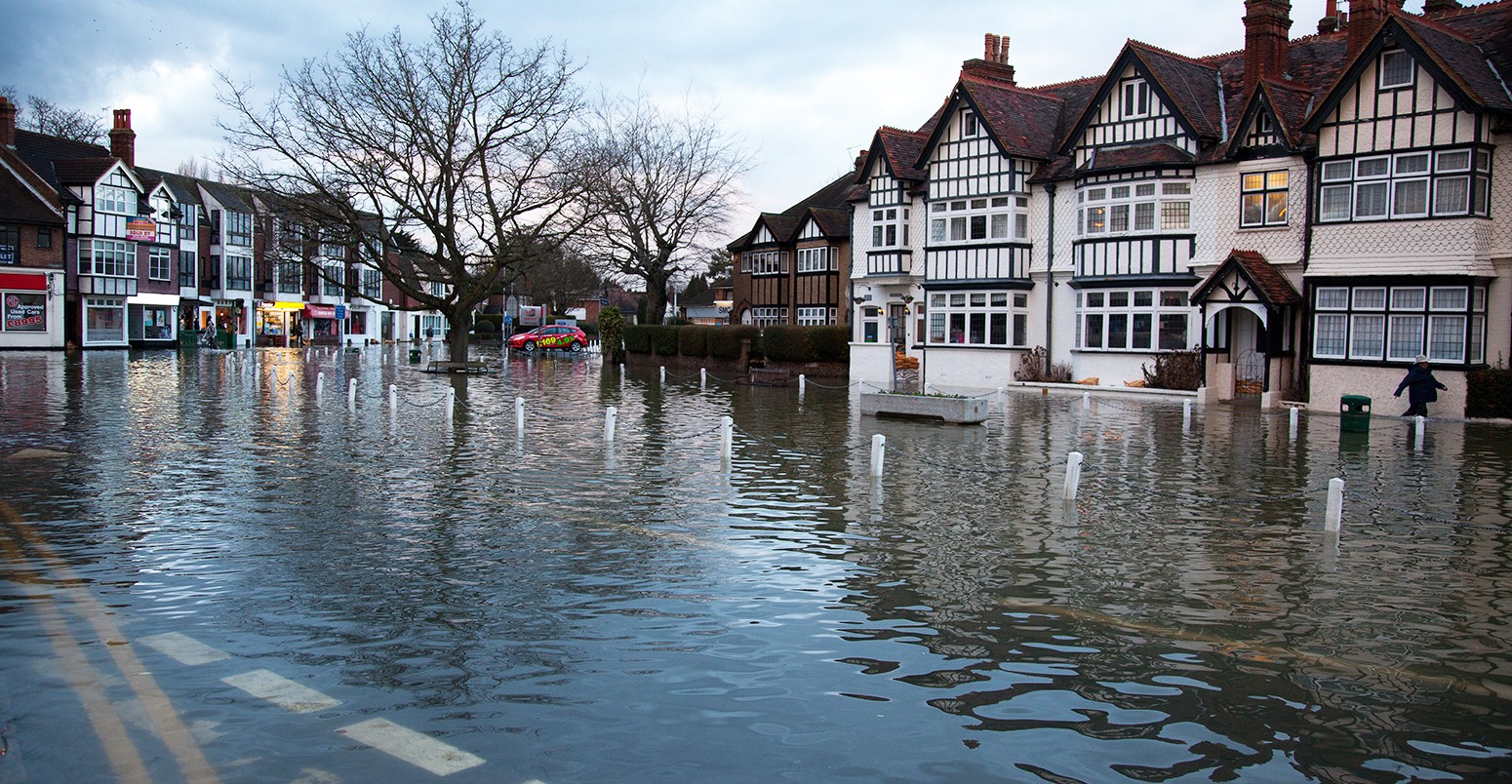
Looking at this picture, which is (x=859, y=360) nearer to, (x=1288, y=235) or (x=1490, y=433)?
(x=1288, y=235)

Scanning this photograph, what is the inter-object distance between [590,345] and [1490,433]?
210 feet

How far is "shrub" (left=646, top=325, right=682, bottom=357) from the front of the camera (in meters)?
49.5

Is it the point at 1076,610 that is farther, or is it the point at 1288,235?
the point at 1288,235

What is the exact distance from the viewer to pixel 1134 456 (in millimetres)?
18438

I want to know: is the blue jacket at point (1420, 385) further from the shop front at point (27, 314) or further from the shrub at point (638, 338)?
the shop front at point (27, 314)

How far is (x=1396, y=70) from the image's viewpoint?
26.4 meters

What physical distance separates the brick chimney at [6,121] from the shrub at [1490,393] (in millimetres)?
61197

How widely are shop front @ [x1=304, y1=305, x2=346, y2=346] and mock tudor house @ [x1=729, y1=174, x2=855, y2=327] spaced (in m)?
34.7

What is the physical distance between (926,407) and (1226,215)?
12789 mm

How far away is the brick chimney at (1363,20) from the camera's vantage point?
30.0m

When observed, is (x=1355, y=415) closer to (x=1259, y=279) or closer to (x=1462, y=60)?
(x=1259, y=279)

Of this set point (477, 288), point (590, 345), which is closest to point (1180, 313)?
point (477, 288)

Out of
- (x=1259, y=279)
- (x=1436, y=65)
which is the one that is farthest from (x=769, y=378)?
(x=1436, y=65)

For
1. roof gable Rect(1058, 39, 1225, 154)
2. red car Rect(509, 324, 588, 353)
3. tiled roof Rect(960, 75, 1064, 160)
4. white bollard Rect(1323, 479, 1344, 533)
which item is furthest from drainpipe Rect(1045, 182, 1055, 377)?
red car Rect(509, 324, 588, 353)
